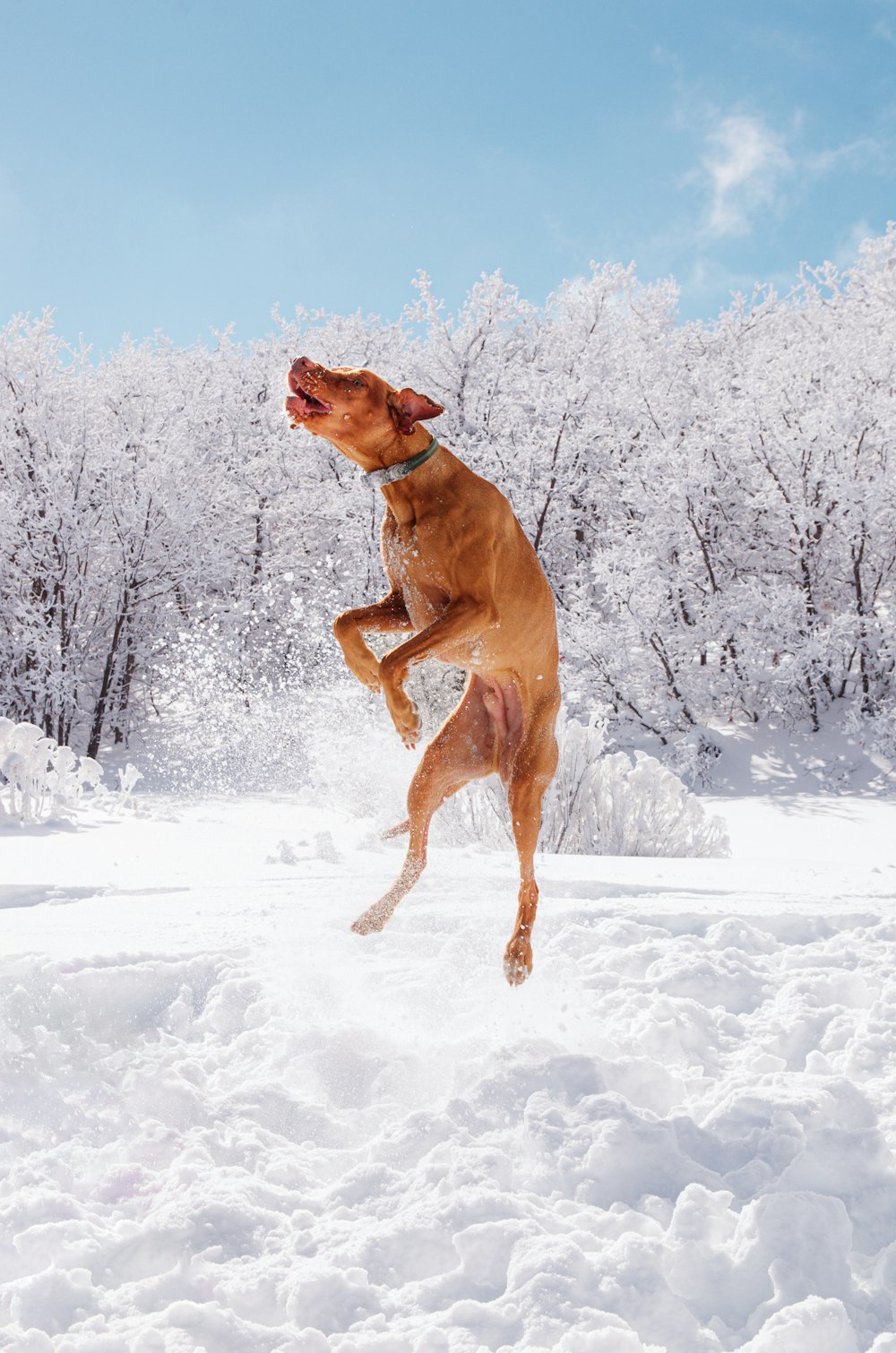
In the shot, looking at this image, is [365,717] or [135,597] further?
[135,597]

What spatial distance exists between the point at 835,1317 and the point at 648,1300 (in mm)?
291

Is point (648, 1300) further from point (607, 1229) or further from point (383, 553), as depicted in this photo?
point (383, 553)

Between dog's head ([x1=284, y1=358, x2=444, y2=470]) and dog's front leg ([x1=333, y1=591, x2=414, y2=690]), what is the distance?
0.35 m

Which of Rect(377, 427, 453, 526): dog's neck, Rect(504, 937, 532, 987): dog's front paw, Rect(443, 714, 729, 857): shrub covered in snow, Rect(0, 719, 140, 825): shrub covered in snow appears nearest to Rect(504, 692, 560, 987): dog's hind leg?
Rect(504, 937, 532, 987): dog's front paw

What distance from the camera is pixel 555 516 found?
15867mm

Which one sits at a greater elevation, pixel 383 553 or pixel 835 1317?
pixel 383 553

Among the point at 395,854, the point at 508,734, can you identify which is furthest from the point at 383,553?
the point at 395,854

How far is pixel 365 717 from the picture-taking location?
27.0 feet

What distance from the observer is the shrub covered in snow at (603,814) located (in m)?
6.29

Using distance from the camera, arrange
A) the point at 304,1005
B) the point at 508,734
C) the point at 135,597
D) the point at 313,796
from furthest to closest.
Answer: the point at 135,597
the point at 313,796
the point at 304,1005
the point at 508,734

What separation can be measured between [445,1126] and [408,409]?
59.4 inches

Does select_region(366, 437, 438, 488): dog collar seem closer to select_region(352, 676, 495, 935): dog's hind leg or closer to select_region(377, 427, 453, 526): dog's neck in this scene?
select_region(377, 427, 453, 526): dog's neck

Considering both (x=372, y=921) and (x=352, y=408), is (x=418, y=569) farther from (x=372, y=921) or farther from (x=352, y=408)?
(x=372, y=921)

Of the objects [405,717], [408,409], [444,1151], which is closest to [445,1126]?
[444,1151]
